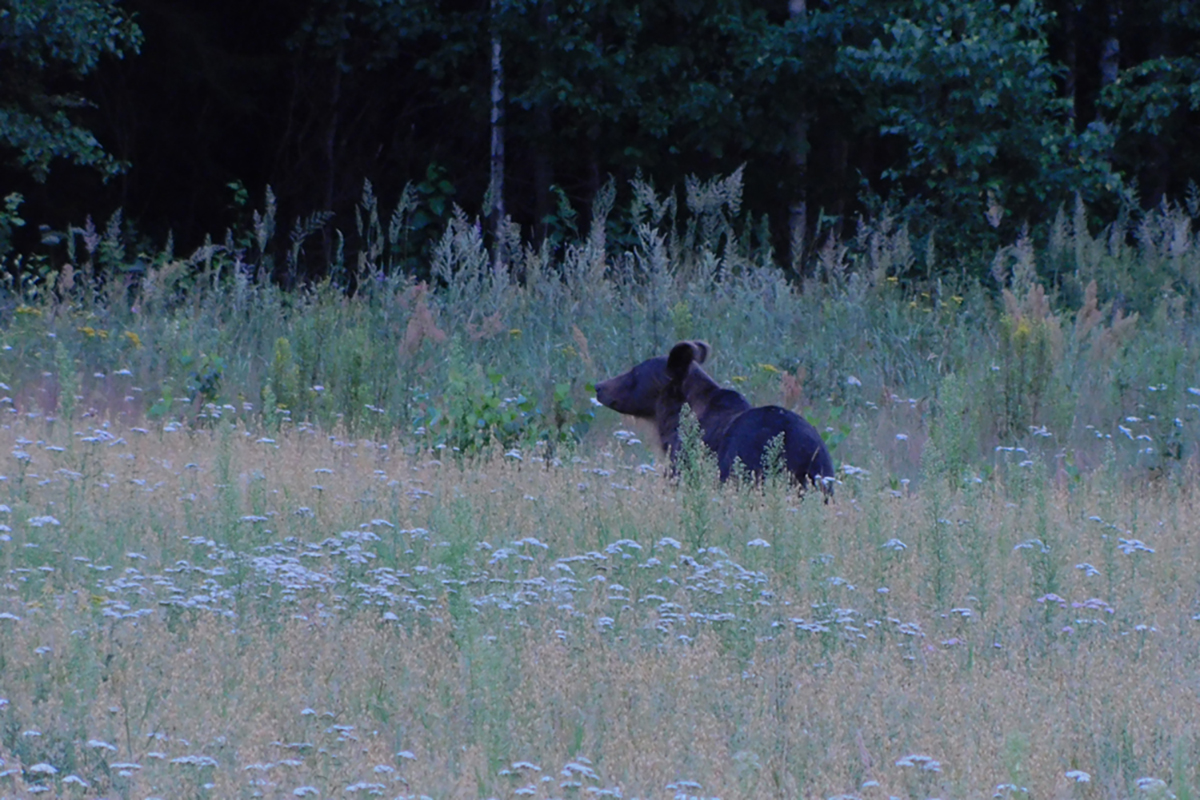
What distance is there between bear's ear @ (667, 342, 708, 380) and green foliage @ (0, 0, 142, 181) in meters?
9.58

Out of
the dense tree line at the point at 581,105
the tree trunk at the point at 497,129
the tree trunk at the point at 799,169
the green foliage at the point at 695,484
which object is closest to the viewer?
the green foliage at the point at 695,484

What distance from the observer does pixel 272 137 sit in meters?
22.1

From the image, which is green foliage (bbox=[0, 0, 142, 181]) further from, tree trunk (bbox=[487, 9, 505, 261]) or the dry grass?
the dry grass

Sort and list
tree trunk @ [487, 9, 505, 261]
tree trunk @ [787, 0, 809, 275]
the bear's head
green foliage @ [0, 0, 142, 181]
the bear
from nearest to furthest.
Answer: the bear, the bear's head, green foliage @ [0, 0, 142, 181], tree trunk @ [487, 9, 505, 261], tree trunk @ [787, 0, 809, 275]

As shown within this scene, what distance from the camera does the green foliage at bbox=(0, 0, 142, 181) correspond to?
1494 centimetres

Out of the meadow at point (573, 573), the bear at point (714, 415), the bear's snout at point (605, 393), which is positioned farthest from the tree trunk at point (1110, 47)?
the bear's snout at point (605, 393)

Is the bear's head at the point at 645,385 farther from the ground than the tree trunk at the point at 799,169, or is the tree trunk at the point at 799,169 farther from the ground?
the tree trunk at the point at 799,169

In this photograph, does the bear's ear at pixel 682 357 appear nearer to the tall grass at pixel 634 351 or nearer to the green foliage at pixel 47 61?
the tall grass at pixel 634 351

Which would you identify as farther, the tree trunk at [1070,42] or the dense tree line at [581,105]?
Result: the tree trunk at [1070,42]

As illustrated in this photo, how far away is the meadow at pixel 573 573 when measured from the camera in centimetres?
386

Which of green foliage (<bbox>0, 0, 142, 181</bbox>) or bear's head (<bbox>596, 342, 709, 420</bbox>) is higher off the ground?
A: green foliage (<bbox>0, 0, 142, 181</bbox>)

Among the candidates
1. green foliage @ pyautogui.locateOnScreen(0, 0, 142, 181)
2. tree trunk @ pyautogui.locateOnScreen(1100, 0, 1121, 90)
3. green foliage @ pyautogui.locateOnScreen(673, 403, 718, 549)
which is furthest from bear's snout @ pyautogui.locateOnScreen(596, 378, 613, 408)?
tree trunk @ pyautogui.locateOnScreen(1100, 0, 1121, 90)

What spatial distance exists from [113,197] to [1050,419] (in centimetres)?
1598

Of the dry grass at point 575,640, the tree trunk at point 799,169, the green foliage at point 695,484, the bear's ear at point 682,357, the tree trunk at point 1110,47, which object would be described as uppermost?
the tree trunk at point 1110,47
